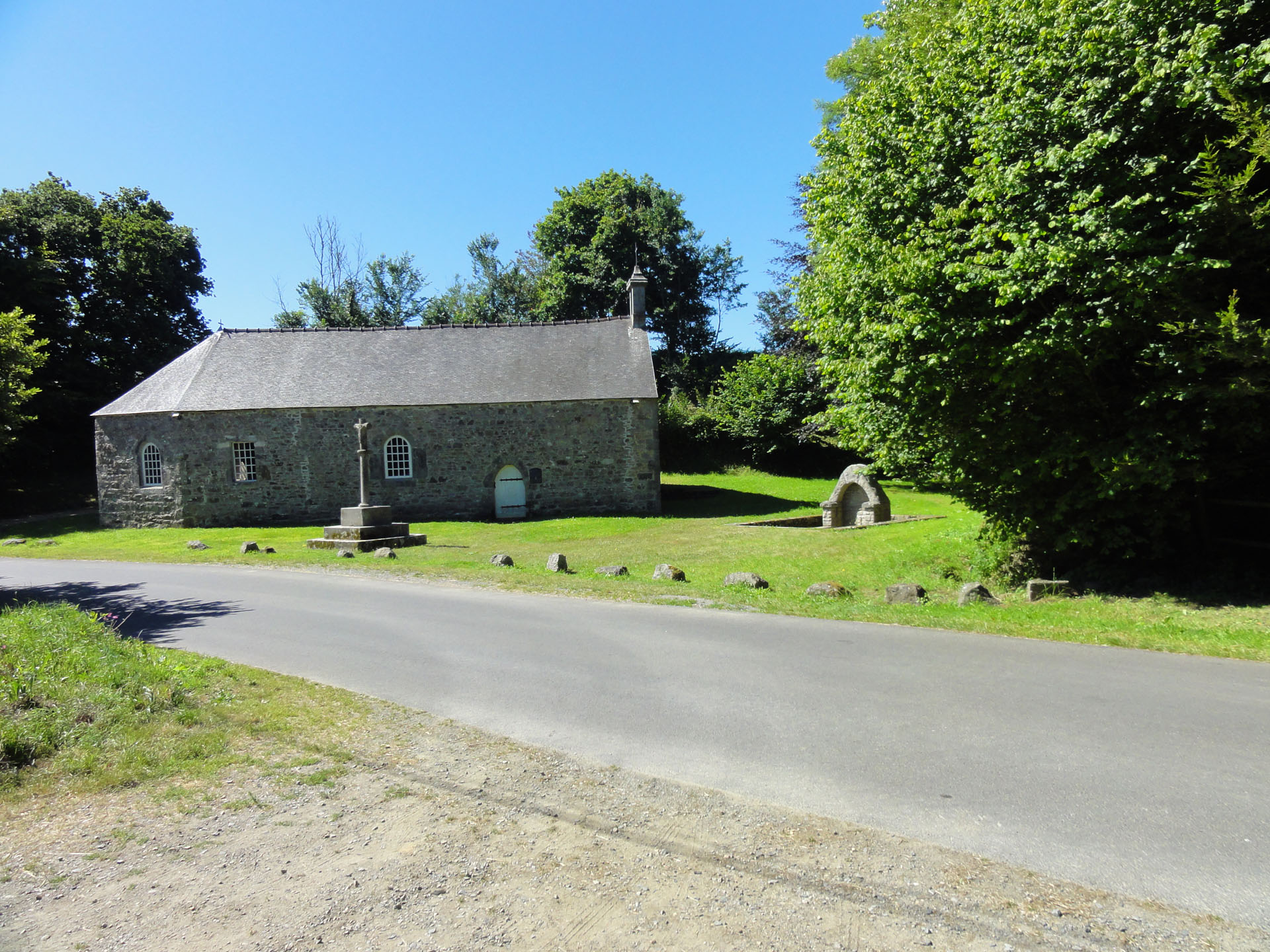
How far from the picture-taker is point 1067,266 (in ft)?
28.7

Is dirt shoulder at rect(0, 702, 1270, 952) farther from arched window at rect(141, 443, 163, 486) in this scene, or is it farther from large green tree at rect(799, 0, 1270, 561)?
arched window at rect(141, 443, 163, 486)

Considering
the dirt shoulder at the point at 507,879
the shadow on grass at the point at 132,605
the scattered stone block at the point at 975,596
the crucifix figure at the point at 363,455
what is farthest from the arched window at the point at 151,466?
the scattered stone block at the point at 975,596

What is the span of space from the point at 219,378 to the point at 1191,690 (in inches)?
1145

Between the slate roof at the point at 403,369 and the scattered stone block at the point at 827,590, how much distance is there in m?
16.7

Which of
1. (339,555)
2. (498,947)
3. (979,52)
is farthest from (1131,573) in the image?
(339,555)

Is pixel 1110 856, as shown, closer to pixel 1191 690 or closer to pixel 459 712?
pixel 1191 690

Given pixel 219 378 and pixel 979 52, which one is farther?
pixel 219 378

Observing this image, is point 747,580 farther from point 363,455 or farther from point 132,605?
point 363,455

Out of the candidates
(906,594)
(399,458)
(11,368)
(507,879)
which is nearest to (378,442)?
(399,458)

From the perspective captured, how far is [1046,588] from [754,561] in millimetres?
5755

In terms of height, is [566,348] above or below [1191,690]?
above

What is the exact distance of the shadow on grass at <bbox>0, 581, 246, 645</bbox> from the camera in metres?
9.35

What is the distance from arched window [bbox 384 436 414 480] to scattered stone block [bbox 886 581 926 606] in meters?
19.8

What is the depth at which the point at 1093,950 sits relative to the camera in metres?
3.00
